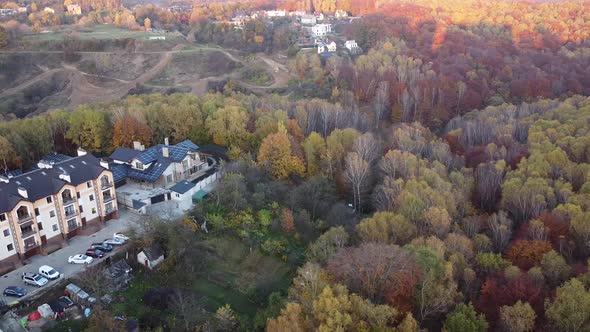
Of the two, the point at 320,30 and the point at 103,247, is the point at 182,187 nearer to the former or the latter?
the point at 103,247

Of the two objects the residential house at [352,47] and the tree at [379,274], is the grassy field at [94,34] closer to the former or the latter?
the residential house at [352,47]

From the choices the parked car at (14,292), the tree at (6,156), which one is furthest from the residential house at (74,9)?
the parked car at (14,292)

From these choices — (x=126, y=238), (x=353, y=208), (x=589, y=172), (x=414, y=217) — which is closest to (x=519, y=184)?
(x=589, y=172)

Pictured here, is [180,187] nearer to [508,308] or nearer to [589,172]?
[508,308]

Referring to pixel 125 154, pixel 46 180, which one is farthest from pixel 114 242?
pixel 125 154

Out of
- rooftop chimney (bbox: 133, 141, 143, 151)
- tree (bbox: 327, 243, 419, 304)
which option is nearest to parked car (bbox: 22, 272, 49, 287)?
tree (bbox: 327, 243, 419, 304)

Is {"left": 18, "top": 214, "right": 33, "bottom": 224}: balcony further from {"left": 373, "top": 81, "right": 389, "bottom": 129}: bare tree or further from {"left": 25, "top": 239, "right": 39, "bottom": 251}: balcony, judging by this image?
{"left": 373, "top": 81, "right": 389, "bottom": 129}: bare tree
